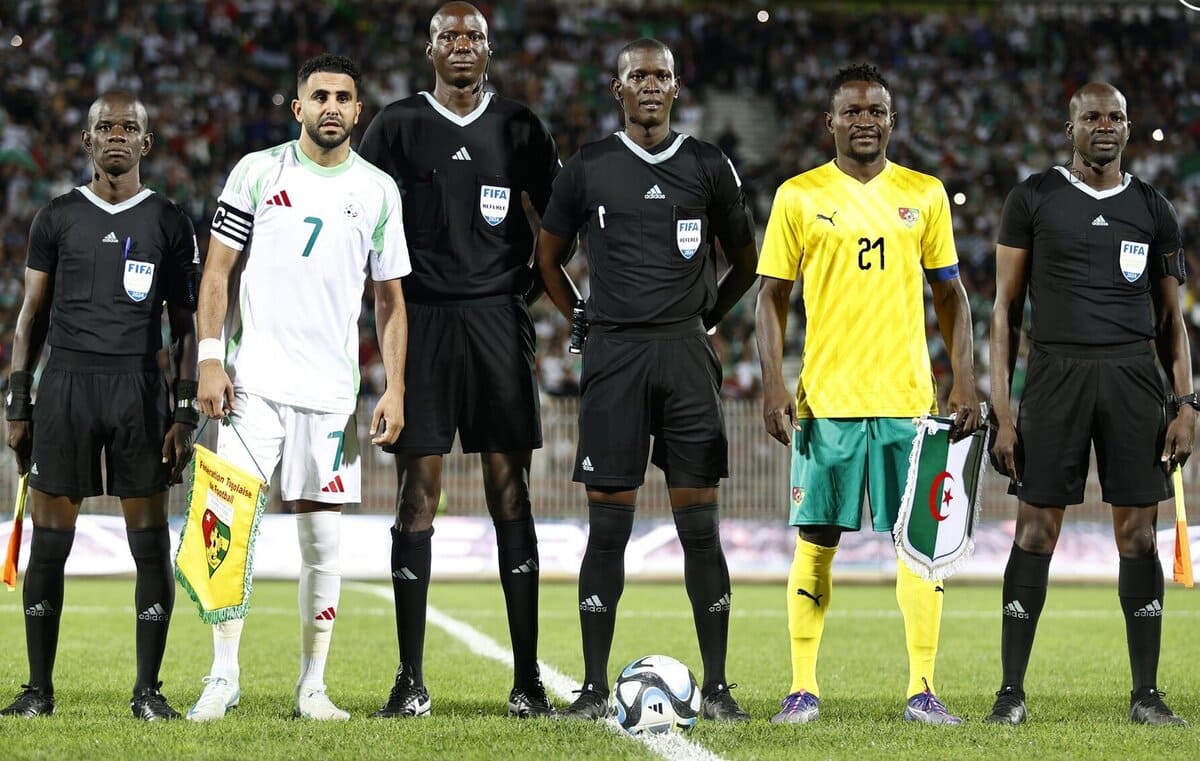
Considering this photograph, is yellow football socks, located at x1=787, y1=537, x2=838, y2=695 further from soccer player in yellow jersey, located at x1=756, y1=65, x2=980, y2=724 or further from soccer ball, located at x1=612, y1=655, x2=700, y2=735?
soccer ball, located at x1=612, y1=655, x2=700, y2=735

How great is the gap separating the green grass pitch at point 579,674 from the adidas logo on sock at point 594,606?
526 millimetres

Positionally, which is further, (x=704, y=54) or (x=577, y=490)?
(x=704, y=54)

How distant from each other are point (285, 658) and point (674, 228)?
13.2ft

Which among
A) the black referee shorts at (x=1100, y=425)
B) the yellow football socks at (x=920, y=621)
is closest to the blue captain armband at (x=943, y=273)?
the black referee shorts at (x=1100, y=425)

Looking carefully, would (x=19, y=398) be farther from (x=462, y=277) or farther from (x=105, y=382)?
(x=462, y=277)

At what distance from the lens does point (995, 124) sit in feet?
74.5

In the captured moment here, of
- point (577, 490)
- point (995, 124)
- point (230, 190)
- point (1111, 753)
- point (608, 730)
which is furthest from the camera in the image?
point (995, 124)

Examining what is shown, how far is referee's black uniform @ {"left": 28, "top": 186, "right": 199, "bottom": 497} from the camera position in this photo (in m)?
5.88

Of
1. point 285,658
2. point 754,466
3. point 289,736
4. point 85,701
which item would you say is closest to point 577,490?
point 754,466

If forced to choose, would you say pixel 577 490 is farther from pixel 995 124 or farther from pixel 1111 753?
pixel 995 124

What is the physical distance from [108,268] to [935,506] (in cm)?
356

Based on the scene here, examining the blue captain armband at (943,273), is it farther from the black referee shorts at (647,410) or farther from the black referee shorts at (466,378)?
the black referee shorts at (466,378)

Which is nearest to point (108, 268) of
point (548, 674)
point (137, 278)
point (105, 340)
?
point (137, 278)

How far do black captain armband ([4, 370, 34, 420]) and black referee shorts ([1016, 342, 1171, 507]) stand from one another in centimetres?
421
